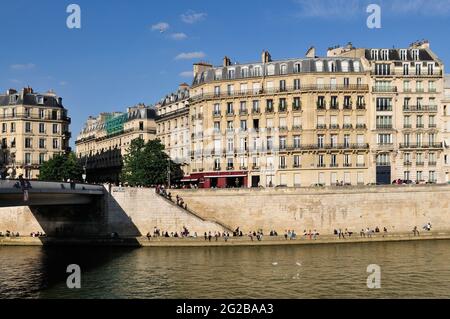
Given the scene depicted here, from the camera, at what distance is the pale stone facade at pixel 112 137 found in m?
93.4

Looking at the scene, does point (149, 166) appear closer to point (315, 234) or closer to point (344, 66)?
point (315, 234)

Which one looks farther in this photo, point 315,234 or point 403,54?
point 403,54

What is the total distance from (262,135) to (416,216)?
18707mm

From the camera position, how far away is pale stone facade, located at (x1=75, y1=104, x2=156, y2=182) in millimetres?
93438

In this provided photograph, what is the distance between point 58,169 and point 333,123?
3269 cm

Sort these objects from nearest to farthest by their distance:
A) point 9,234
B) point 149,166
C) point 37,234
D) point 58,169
A: 1. point 9,234
2. point 37,234
3. point 149,166
4. point 58,169

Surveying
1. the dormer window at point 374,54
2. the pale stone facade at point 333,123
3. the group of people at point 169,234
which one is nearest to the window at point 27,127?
the pale stone facade at point 333,123

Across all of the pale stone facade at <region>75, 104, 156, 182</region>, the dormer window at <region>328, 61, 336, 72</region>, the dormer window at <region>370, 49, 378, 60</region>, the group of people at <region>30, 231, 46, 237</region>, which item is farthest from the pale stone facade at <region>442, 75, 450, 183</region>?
the group of people at <region>30, 231, 46, 237</region>

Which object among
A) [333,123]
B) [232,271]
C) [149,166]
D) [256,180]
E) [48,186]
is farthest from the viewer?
[149,166]

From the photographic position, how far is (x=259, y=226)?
6169cm

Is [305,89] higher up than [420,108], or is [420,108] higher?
[305,89]

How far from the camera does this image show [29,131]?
79750 millimetres

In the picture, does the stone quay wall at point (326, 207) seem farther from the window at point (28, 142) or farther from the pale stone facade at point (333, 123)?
the window at point (28, 142)

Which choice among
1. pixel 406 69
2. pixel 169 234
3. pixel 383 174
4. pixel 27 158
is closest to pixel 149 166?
pixel 169 234
